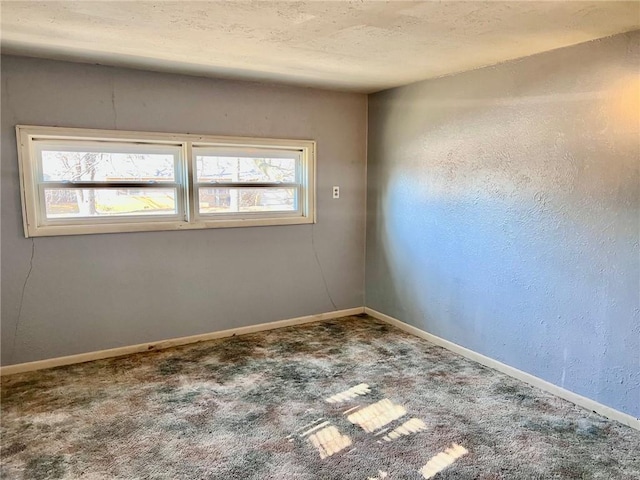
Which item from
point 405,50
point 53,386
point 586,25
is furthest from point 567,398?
point 53,386

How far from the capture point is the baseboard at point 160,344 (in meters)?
3.28

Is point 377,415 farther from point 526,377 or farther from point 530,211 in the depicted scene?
point 530,211

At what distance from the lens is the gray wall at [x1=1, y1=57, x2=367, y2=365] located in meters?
3.17

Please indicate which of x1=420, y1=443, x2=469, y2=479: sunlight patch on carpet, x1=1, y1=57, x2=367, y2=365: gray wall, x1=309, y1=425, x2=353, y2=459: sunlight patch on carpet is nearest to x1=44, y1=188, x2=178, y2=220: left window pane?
x1=1, y1=57, x2=367, y2=365: gray wall

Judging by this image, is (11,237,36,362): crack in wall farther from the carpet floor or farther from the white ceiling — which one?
the white ceiling

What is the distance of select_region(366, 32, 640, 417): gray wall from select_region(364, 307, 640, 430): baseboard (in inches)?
1.6

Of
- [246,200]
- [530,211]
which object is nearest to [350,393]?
[530,211]

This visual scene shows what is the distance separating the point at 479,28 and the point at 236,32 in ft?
4.24

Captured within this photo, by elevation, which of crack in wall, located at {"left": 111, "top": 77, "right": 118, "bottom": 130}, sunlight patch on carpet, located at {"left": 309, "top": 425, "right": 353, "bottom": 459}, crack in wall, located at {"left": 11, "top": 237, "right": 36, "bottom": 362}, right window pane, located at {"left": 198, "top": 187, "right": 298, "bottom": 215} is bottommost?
sunlight patch on carpet, located at {"left": 309, "top": 425, "right": 353, "bottom": 459}

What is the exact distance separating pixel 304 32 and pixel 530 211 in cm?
183

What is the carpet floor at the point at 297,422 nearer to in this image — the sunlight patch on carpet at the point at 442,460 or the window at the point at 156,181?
the sunlight patch on carpet at the point at 442,460

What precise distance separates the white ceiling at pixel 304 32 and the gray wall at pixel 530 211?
249mm

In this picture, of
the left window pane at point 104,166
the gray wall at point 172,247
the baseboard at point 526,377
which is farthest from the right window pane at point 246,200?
the baseboard at point 526,377

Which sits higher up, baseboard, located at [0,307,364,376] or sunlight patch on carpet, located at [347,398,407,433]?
baseboard, located at [0,307,364,376]
